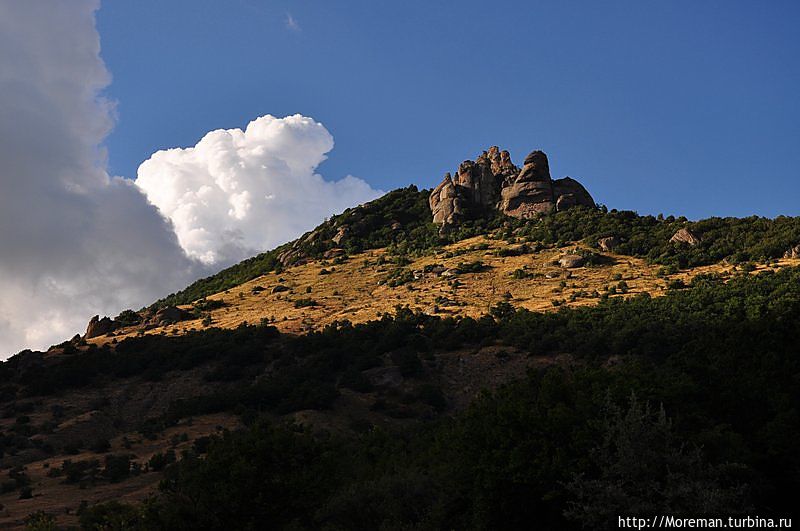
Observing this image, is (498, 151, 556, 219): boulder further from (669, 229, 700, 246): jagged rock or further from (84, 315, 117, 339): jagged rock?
(84, 315, 117, 339): jagged rock

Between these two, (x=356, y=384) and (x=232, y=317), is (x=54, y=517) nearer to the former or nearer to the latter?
(x=356, y=384)

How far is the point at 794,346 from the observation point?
123 feet

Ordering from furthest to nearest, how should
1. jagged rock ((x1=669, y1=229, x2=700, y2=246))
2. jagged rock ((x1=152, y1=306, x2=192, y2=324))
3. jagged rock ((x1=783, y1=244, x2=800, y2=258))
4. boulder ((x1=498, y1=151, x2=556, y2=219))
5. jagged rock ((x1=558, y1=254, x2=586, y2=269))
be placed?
boulder ((x1=498, y1=151, x2=556, y2=219)) < jagged rock ((x1=152, y1=306, x2=192, y2=324)) < jagged rock ((x1=669, y1=229, x2=700, y2=246)) < jagged rock ((x1=558, y1=254, x2=586, y2=269)) < jagged rock ((x1=783, y1=244, x2=800, y2=258))

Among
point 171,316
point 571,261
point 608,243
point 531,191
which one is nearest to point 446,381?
point 571,261

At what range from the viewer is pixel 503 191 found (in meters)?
129

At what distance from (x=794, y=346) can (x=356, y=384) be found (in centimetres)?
4131

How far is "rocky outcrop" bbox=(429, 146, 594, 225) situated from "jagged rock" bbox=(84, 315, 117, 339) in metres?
61.4

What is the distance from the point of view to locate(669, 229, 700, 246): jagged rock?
9806cm

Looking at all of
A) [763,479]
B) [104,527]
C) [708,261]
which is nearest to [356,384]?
[104,527]

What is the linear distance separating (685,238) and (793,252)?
1598 cm

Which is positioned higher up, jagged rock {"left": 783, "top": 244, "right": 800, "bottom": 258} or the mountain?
jagged rock {"left": 783, "top": 244, "right": 800, "bottom": 258}

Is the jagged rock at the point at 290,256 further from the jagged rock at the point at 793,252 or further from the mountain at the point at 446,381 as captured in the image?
the jagged rock at the point at 793,252

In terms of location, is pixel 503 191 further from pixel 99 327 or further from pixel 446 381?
pixel 99 327

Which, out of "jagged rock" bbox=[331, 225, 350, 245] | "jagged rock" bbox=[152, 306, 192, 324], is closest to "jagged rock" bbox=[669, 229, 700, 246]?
"jagged rock" bbox=[331, 225, 350, 245]
